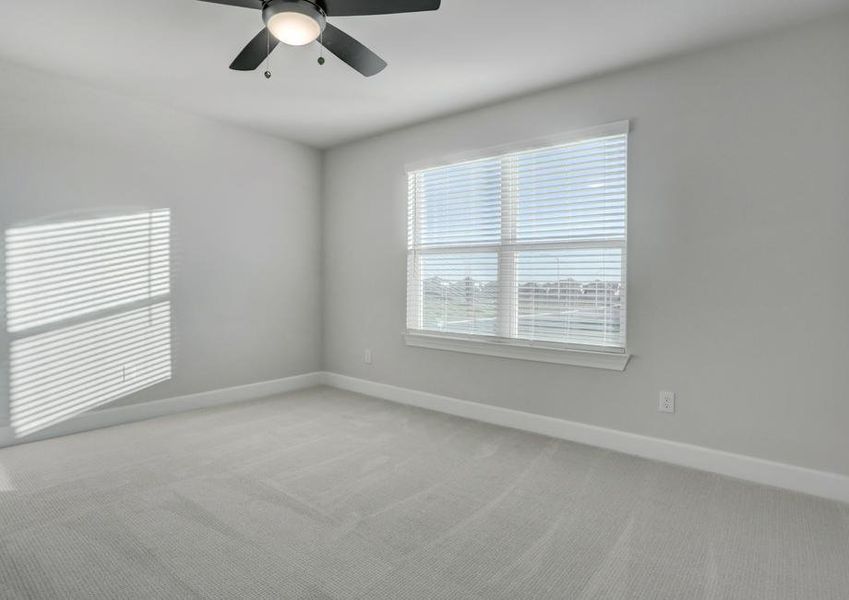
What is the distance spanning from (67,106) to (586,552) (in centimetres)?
418

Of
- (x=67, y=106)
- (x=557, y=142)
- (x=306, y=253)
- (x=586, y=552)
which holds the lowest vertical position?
(x=586, y=552)

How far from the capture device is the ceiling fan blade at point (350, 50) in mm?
2135

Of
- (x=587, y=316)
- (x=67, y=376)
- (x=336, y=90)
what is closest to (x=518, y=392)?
(x=587, y=316)

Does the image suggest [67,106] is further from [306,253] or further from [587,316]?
[587,316]

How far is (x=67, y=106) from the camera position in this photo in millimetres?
3250

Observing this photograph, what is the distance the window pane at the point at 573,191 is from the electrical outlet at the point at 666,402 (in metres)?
1.04

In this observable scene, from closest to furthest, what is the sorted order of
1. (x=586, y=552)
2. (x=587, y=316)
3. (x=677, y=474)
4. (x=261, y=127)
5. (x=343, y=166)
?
(x=586, y=552) → (x=677, y=474) → (x=587, y=316) → (x=261, y=127) → (x=343, y=166)

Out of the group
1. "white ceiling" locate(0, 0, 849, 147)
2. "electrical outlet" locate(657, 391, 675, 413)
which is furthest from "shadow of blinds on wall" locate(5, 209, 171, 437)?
"electrical outlet" locate(657, 391, 675, 413)

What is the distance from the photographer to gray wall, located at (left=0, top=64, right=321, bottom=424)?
10.3ft

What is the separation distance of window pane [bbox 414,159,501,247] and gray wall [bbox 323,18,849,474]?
422 millimetres

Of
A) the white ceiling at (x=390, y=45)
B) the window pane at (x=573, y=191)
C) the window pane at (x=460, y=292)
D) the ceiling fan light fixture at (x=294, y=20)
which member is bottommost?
the window pane at (x=460, y=292)

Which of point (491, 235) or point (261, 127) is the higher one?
point (261, 127)

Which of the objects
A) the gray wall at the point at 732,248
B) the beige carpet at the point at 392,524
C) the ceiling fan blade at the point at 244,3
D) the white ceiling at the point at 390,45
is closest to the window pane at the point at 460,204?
the gray wall at the point at 732,248

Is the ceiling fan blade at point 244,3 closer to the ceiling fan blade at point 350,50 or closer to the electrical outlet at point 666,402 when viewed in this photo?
the ceiling fan blade at point 350,50
